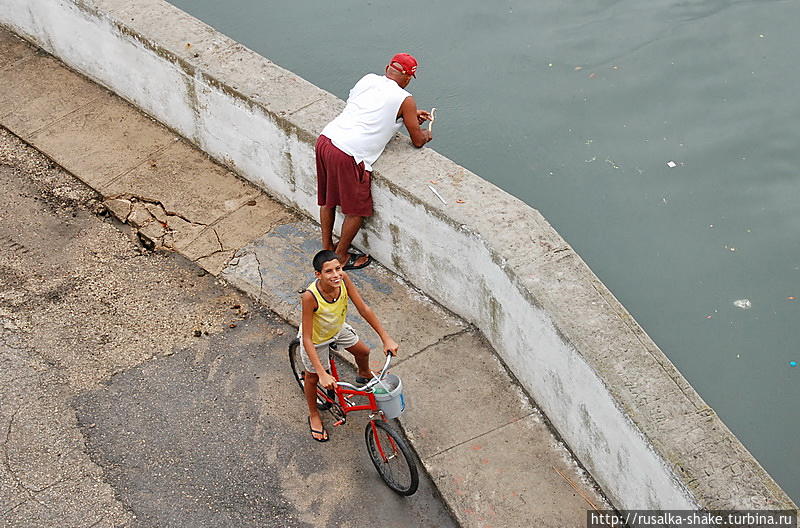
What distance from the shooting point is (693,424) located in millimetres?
4770

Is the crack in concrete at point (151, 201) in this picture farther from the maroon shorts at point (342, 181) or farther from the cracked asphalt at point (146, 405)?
the maroon shorts at point (342, 181)

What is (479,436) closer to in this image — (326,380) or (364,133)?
(326,380)

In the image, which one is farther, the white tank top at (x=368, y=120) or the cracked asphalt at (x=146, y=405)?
the white tank top at (x=368, y=120)

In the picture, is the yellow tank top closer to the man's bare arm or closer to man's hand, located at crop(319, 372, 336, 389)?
man's hand, located at crop(319, 372, 336, 389)

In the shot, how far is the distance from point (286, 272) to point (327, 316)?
62.8 inches

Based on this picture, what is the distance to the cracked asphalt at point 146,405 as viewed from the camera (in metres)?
5.54

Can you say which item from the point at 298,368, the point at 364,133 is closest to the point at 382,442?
the point at 298,368

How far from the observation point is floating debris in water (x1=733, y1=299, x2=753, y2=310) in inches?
249

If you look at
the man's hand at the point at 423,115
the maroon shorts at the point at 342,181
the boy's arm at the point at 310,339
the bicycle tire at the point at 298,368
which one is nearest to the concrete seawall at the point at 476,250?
the maroon shorts at the point at 342,181

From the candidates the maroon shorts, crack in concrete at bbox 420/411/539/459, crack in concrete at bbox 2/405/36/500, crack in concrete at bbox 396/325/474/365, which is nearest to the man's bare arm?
the maroon shorts

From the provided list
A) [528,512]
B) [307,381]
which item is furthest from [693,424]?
[307,381]

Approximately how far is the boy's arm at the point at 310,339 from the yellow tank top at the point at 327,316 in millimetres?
42

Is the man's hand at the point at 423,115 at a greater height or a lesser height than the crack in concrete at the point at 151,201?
greater

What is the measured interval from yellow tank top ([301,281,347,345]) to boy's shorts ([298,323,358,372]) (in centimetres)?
7
